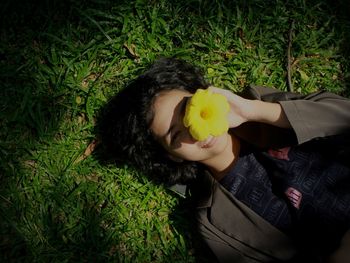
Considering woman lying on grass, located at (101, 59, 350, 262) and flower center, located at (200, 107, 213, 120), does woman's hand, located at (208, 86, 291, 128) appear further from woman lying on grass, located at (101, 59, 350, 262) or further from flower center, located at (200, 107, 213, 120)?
flower center, located at (200, 107, 213, 120)

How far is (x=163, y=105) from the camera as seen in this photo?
2438 mm

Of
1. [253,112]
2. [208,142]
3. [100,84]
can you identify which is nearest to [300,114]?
[253,112]

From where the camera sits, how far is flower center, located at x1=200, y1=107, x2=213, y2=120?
7.13 ft

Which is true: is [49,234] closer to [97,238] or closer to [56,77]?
[97,238]

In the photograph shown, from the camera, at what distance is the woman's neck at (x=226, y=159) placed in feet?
8.82

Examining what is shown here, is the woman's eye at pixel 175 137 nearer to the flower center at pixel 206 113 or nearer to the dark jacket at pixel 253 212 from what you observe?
the flower center at pixel 206 113

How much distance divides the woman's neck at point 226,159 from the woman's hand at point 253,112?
0.20 m

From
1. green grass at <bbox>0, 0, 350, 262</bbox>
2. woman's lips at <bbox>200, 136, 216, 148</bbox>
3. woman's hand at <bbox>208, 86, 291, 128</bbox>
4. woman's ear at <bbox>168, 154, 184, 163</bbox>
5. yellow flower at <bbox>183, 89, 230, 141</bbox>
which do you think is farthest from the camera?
green grass at <bbox>0, 0, 350, 262</bbox>

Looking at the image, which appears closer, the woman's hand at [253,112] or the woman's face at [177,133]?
the woman's face at [177,133]

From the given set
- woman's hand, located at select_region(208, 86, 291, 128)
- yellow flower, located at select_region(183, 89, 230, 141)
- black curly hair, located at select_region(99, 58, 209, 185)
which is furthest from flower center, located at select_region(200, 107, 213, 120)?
black curly hair, located at select_region(99, 58, 209, 185)

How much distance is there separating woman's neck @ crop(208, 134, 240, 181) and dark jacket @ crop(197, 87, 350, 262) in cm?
5

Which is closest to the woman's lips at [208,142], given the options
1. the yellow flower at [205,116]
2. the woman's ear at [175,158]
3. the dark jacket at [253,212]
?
the yellow flower at [205,116]

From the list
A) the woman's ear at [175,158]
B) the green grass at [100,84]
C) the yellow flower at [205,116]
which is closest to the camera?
the yellow flower at [205,116]

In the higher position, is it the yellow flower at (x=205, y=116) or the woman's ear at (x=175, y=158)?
the yellow flower at (x=205, y=116)
